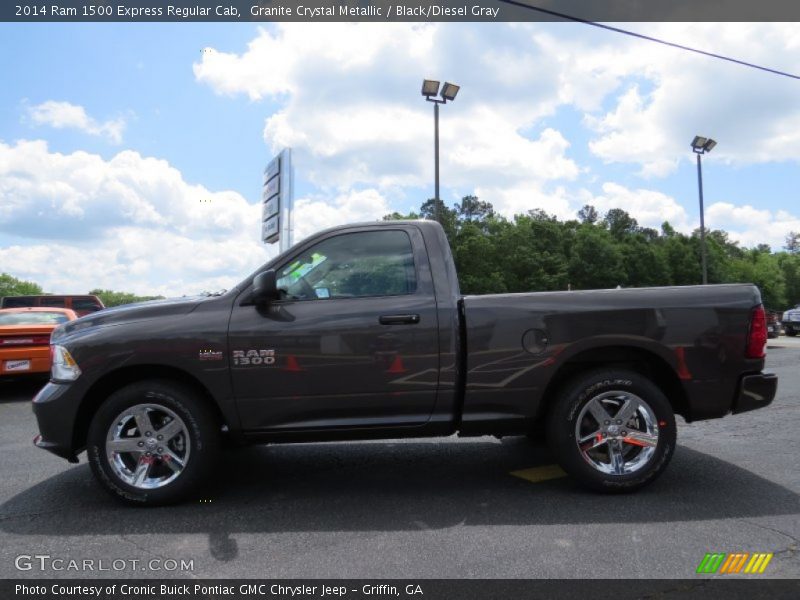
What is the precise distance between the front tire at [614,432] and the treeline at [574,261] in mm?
56222

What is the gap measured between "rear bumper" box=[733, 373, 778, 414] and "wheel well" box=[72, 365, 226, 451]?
3.51 meters

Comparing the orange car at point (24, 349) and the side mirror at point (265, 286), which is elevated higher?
the side mirror at point (265, 286)

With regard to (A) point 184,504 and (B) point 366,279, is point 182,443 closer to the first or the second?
(A) point 184,504

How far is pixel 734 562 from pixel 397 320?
228 cm

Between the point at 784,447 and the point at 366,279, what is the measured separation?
160 inches

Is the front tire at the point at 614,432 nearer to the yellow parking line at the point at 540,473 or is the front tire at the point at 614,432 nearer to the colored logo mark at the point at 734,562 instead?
the yellow parking line at the point at 540,473

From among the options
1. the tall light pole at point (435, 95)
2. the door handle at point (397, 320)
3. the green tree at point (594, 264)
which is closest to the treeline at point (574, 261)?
the green tree at point (594, 264)

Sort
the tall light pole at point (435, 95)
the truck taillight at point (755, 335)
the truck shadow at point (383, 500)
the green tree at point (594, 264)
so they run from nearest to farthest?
the truck shadow at point (383, 500), the truck taillight at point (755, 335), the tall light pole at point (435, 95), the green tree at point (594, 264)

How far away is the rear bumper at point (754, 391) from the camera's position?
14.1ft

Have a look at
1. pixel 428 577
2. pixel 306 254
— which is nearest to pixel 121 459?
pixel 306 254

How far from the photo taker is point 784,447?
5.55 metres

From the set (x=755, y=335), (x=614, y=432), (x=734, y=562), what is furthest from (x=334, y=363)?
(x=755, y=335)

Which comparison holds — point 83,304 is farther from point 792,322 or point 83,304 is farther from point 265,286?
point 792,322

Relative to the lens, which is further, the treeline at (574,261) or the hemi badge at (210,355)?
the treeline at (574,261)
